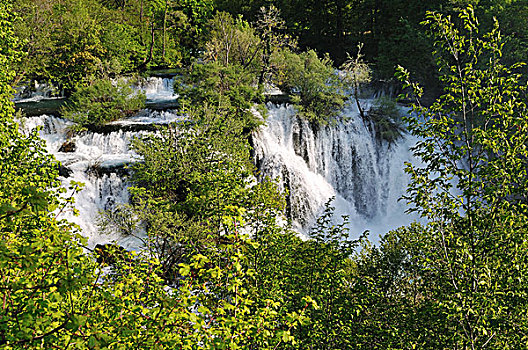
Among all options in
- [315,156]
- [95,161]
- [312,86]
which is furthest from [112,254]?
[312,86]

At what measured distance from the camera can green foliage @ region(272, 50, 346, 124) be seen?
19562 mm

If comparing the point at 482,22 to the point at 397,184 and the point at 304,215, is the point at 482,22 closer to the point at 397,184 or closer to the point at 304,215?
the point at 397,184

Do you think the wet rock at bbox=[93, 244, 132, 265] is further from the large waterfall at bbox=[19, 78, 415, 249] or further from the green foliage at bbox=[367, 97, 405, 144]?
the green foliage at bbox=[367, 97, 405, 144]

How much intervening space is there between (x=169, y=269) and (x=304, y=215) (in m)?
8.32

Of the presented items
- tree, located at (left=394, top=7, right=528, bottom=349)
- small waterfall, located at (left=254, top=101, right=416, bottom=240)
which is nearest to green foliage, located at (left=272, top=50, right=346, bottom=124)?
small waterfall, located at (left=254, top=101, right=416, bottom=240)

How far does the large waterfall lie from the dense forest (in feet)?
2.58

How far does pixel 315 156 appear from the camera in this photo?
19.0 meters

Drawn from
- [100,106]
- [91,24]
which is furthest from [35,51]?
[100,106]

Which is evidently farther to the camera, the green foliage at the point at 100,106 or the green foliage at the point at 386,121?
the green foliage at the point at 386,121

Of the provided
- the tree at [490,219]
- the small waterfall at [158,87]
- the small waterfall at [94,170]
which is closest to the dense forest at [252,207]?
the tree at [490,219]

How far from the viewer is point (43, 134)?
1584 centimetres

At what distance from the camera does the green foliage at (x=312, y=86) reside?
19.6m

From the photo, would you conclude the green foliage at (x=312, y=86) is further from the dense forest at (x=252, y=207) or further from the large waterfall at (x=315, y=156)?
the large waterfall at (x=315, y=156)

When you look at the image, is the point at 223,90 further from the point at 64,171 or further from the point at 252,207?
the point at 252,207
